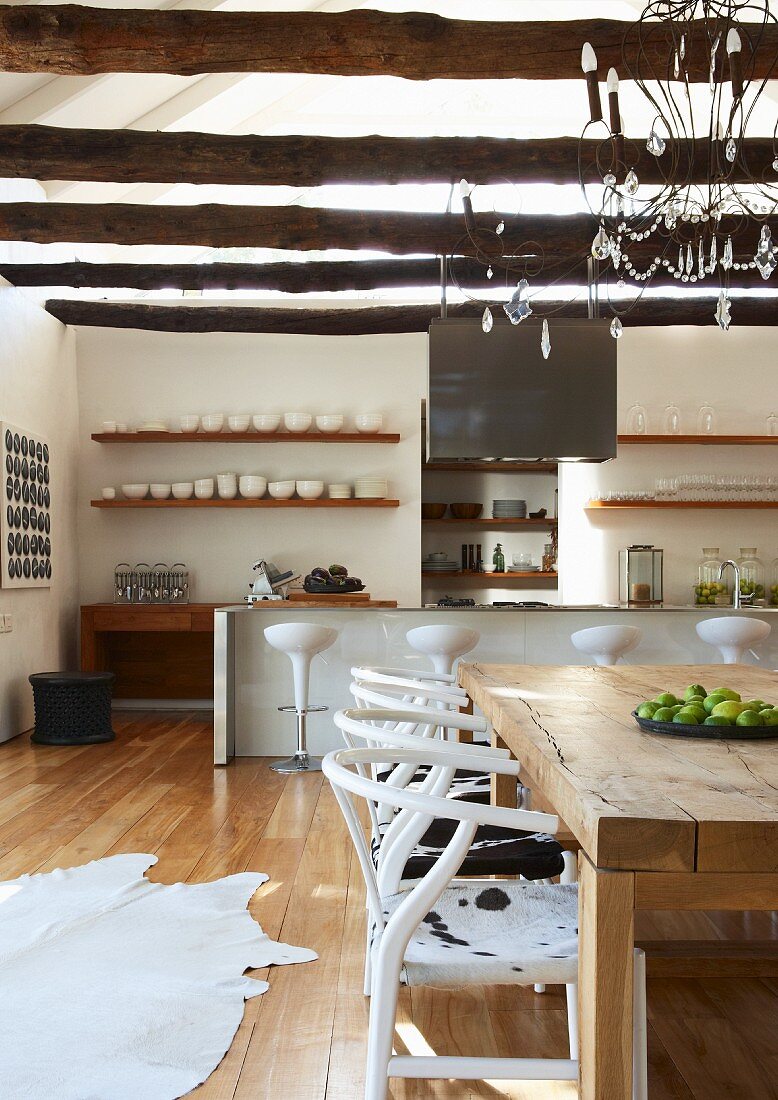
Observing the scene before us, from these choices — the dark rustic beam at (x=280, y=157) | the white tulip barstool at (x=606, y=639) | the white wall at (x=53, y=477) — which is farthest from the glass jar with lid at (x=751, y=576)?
the white wall at (x=53, y=477)

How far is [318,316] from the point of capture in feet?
24.9

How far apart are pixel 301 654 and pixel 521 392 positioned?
2.06 m

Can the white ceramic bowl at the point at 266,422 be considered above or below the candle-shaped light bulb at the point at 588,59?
below

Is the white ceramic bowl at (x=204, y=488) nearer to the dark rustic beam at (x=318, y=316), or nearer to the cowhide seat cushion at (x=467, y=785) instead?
the dark rustic beam at (x=318, y=316)

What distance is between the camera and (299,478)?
26.4ft

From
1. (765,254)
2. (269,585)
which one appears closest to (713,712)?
(765,254)

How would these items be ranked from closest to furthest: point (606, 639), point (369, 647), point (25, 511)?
point (606, 639) → point (369, 647) → point (25, 511)

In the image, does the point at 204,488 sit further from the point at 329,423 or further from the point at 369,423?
the point at 369,423

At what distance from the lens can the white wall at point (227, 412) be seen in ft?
26.3

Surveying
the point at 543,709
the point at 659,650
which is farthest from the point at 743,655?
the point at 543,709

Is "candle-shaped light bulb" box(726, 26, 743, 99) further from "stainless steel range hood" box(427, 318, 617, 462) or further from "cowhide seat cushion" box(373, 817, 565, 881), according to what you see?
"stainless steel range hood" box(427, 318, 617, 462)

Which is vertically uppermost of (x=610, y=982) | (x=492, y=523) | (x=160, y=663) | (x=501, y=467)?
(x=501, y=467)

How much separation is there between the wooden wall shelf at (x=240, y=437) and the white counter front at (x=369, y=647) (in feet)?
7.32

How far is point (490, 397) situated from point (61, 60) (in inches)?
117
